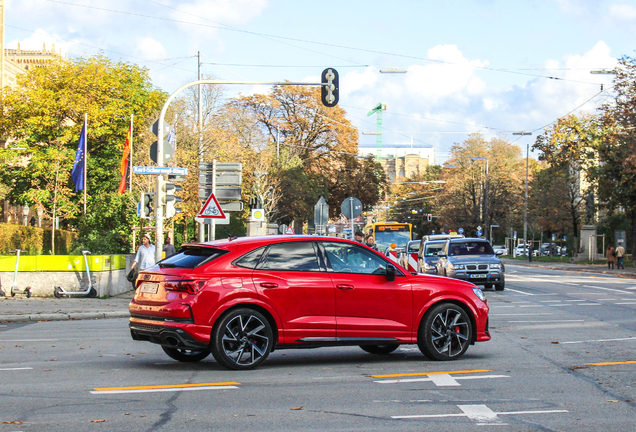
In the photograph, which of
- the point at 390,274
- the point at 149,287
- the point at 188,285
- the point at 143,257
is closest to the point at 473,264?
the point at 143,257

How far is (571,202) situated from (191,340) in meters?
59.4

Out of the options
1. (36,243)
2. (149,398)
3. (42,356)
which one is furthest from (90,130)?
(149,398)

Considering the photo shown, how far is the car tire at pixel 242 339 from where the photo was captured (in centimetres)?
854

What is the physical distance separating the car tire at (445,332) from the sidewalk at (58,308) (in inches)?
378

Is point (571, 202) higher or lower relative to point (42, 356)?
higher

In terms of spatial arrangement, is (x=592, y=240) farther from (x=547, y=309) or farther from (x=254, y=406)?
(x=254, y=406)

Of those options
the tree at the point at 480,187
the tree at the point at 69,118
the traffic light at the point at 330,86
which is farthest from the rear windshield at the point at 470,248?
the tree at the point at 480,187

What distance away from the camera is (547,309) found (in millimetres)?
17875

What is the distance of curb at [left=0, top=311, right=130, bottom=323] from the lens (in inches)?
628

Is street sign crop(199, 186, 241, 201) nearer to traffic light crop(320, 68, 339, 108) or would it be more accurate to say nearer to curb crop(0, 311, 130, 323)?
traffic light crop(320, 68, 339, 108)

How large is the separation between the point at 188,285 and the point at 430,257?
68.0 feet

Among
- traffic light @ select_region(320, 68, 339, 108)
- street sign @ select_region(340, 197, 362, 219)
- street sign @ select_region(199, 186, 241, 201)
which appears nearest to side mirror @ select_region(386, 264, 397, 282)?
traffic light @ select_region(320, 68, 339, 108)

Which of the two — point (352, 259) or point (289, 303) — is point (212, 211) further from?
point (289, 303)

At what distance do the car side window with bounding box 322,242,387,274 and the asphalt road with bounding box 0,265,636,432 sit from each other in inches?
→ 45.5
